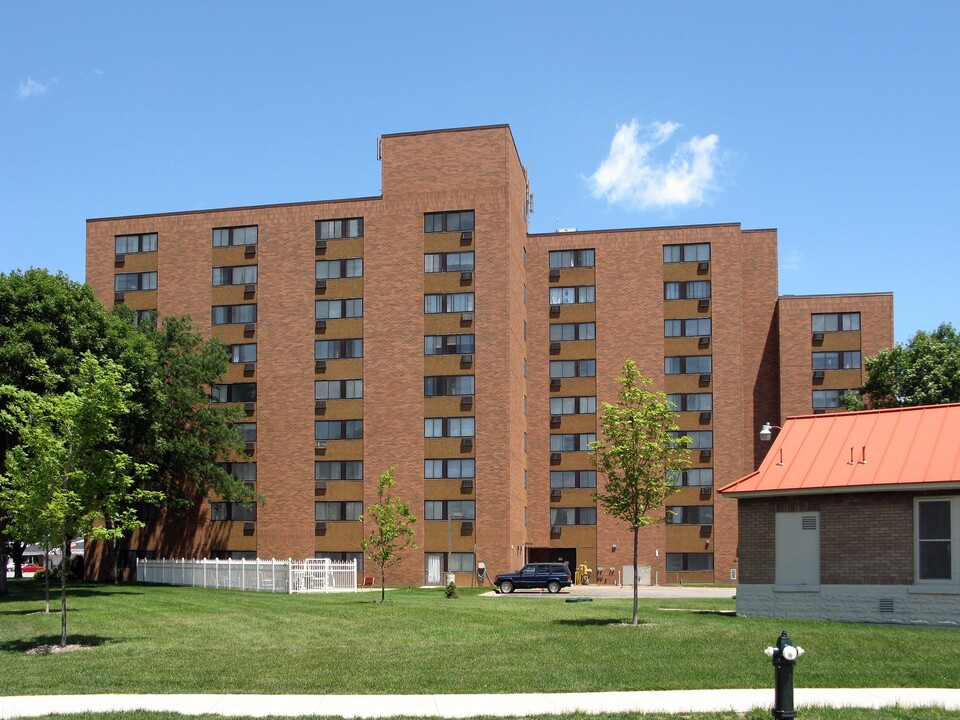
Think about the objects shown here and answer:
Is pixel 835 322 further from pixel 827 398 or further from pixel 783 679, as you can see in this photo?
pixel 783 679

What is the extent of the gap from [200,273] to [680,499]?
34981 mm

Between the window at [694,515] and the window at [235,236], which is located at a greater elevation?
the window at [235,236]

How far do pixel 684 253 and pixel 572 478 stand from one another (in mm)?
16999

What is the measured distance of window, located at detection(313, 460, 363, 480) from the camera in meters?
65.8

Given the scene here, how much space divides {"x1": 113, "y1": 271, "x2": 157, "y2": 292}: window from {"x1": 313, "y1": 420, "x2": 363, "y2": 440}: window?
14974 mm

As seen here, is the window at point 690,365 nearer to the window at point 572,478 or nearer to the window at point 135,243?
the window at point 572,478

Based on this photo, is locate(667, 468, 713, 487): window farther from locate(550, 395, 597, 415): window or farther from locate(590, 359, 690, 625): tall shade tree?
locate(590, 359, 690, 625): tall shade tree

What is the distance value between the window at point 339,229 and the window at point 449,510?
1751cm

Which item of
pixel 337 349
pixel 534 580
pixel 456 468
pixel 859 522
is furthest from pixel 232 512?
pixel 859 522

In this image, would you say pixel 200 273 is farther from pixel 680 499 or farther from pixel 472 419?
pixel 680 499

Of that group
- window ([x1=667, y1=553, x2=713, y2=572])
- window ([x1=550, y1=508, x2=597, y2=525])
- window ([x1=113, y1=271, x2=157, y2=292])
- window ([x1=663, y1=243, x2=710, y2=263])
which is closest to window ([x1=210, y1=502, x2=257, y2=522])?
window ([x1=113, y1=271, x2=157, y2=292])

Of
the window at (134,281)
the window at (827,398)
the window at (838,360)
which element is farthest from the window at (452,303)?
the window at (827,398)

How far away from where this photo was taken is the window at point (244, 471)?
6744 cm

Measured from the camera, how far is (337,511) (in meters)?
65.9
